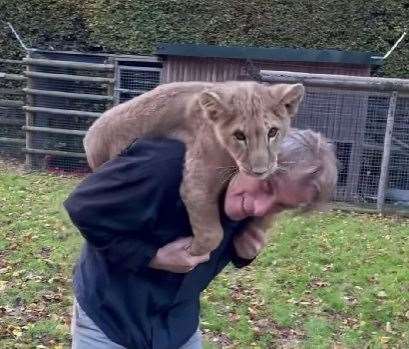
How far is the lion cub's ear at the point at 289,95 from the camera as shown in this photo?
2873 millimetres

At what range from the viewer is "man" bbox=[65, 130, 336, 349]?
8.30 ft

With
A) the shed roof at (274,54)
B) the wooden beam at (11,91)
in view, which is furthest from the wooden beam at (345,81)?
the wooden beam at (11,91)

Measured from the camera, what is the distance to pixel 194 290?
2.88 metres

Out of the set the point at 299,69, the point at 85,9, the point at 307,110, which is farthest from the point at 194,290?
the point at 85,9

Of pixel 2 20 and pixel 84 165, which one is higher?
pixel 2 20

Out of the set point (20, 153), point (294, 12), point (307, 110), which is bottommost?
point (20, 153)

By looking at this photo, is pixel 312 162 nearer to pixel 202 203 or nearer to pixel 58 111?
pixel 202 203

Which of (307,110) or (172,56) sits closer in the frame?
(307,110)

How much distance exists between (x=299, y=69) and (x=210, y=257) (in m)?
9.49

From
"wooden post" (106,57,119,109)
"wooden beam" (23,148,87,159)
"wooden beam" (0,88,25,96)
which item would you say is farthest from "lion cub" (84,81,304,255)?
"wooden beam" (0,88,25,96)

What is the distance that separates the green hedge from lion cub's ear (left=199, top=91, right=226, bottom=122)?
11700 mm

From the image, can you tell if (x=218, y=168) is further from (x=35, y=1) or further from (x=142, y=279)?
(x=35, y=1)

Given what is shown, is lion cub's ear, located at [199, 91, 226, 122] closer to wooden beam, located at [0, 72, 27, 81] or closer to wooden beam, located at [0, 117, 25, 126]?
wooden beam, located at [0, 72, 27, 81]

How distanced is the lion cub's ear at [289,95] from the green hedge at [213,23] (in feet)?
37.7
